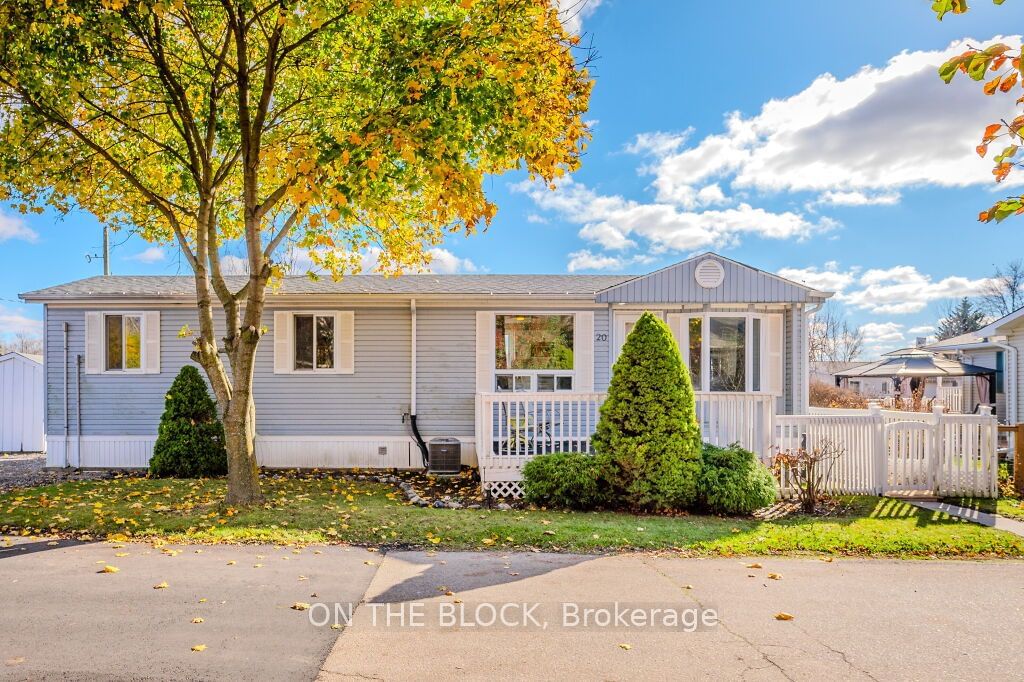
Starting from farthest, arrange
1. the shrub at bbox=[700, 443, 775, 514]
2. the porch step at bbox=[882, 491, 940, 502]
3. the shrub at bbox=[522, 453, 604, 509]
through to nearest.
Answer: the porch step at bbox=[882, 491, 940, 502]
the shrub at bbox=[522, 453, 604, 509]
the shrub at bbox=[700, 443, 775, 514]

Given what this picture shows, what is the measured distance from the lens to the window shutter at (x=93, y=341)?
10.8 metres

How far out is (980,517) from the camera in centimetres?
686

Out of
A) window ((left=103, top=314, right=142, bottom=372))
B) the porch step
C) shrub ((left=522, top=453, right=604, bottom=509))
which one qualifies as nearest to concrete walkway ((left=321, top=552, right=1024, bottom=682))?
shrub ((left=522, top=453, right=604, bottom=509))

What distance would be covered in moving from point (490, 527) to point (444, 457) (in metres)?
3.97

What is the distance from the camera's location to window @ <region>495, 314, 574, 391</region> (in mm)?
10781

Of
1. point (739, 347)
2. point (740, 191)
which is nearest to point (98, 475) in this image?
point (739, 347)

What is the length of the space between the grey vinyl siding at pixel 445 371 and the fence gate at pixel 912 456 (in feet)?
22.1

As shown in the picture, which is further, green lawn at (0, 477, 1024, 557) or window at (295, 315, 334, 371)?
window at (295, 315, 334, 371)

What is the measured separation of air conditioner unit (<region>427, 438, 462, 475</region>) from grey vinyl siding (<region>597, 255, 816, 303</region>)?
3750 millimetres

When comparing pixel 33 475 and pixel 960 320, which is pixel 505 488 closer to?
pixel 33 475

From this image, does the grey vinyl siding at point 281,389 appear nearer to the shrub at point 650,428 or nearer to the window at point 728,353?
the shrub at point 650,428

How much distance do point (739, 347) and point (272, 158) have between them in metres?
8.07

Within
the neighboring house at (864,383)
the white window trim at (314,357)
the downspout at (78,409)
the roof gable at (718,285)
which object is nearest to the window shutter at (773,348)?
the roof gable at (718,285)

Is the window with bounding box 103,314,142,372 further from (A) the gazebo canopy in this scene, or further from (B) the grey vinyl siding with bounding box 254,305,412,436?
(A) the gazebo canopy
